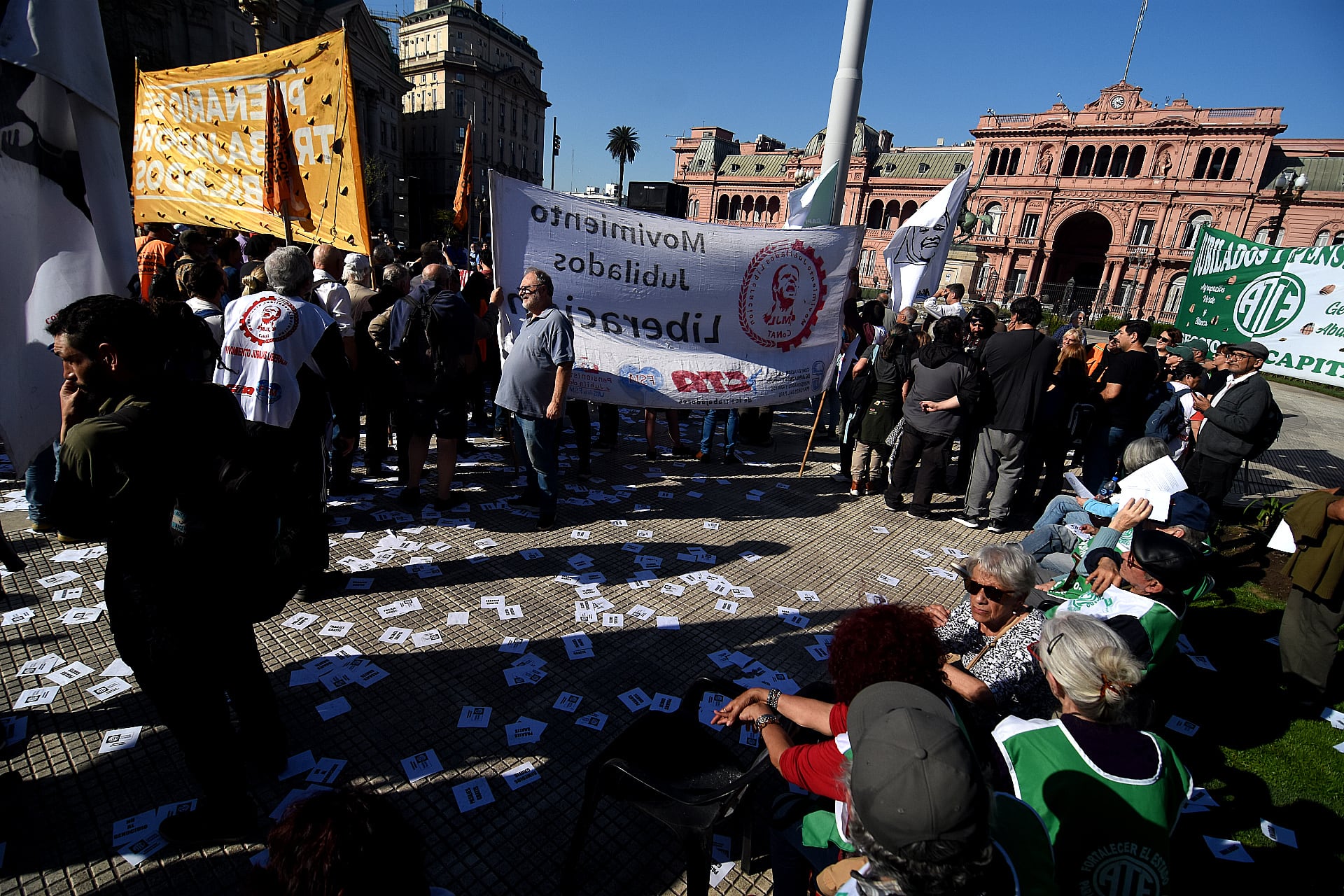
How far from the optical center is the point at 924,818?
137 centimetres

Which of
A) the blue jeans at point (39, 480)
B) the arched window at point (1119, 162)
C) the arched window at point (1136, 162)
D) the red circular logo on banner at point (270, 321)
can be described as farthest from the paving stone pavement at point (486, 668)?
the arched window at point (1136, 162)

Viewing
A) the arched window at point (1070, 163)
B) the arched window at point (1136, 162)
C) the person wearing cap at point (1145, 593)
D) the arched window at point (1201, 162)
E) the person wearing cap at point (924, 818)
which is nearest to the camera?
the person wearing cap at point (924, 818)

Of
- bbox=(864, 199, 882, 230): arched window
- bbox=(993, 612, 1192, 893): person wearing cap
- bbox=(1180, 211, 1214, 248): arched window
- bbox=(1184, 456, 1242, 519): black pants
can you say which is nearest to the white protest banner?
bbox=(1184, 456, 1242, 519): black pants

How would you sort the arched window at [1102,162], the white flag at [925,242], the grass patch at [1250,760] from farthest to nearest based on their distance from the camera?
the arched window at [1102,162], the white flag at [925,242], the grass patch at [1250,760]

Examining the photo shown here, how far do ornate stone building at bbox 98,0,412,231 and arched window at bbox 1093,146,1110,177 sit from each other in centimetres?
5625

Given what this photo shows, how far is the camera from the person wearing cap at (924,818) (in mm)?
1364

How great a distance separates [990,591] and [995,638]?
26cm

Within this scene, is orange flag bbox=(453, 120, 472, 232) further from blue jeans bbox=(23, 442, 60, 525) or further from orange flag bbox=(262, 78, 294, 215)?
blue jeans bbox=(23, 442, 60, 525)

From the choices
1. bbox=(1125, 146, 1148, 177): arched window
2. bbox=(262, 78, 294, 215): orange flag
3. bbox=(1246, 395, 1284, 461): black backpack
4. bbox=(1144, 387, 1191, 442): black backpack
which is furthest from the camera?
bbox=(1125, 146, 1148, 177): arched window

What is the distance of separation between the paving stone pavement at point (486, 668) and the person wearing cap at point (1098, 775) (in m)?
1.26

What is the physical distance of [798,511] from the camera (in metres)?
6.67

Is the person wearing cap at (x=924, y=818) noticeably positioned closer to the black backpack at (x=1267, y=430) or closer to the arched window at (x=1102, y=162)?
the black backpack at (x=1267, y=430)

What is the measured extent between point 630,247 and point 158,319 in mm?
4205

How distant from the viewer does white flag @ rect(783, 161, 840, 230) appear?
24.7 ft
